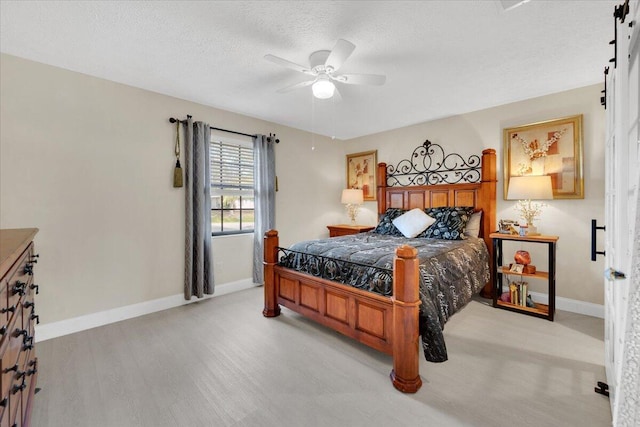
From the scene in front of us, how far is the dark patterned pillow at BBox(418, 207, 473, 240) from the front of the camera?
344cm

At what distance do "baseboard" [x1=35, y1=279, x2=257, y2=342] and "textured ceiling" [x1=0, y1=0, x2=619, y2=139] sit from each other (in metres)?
2.50

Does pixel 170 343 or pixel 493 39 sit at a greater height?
pixel 493 39

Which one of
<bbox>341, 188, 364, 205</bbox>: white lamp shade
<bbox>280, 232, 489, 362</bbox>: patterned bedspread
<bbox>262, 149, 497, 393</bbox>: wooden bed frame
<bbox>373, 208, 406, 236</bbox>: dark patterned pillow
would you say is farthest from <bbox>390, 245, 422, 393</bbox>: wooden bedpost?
<bbox>341, 188, 364, 205</bbox>: white lamp shade

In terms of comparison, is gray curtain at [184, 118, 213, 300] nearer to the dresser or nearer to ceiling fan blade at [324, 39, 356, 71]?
the dresser

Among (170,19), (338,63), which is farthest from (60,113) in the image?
(338,63)

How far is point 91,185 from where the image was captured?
284 centimetres

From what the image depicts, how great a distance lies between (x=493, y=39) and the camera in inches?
86.5

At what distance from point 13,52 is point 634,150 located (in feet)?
14.3

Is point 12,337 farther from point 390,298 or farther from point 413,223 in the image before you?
point 413,223

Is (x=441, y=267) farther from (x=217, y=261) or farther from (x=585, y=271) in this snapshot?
(x=217, y=261)

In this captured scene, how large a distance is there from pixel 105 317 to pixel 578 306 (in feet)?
17.3

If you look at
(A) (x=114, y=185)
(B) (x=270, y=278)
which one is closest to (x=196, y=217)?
(A) (x=114, y=185)

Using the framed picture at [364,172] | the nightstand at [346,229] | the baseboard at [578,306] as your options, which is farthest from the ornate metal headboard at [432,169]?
the baseboard at [578,306]

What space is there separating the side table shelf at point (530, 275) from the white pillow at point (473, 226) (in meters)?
0.34
